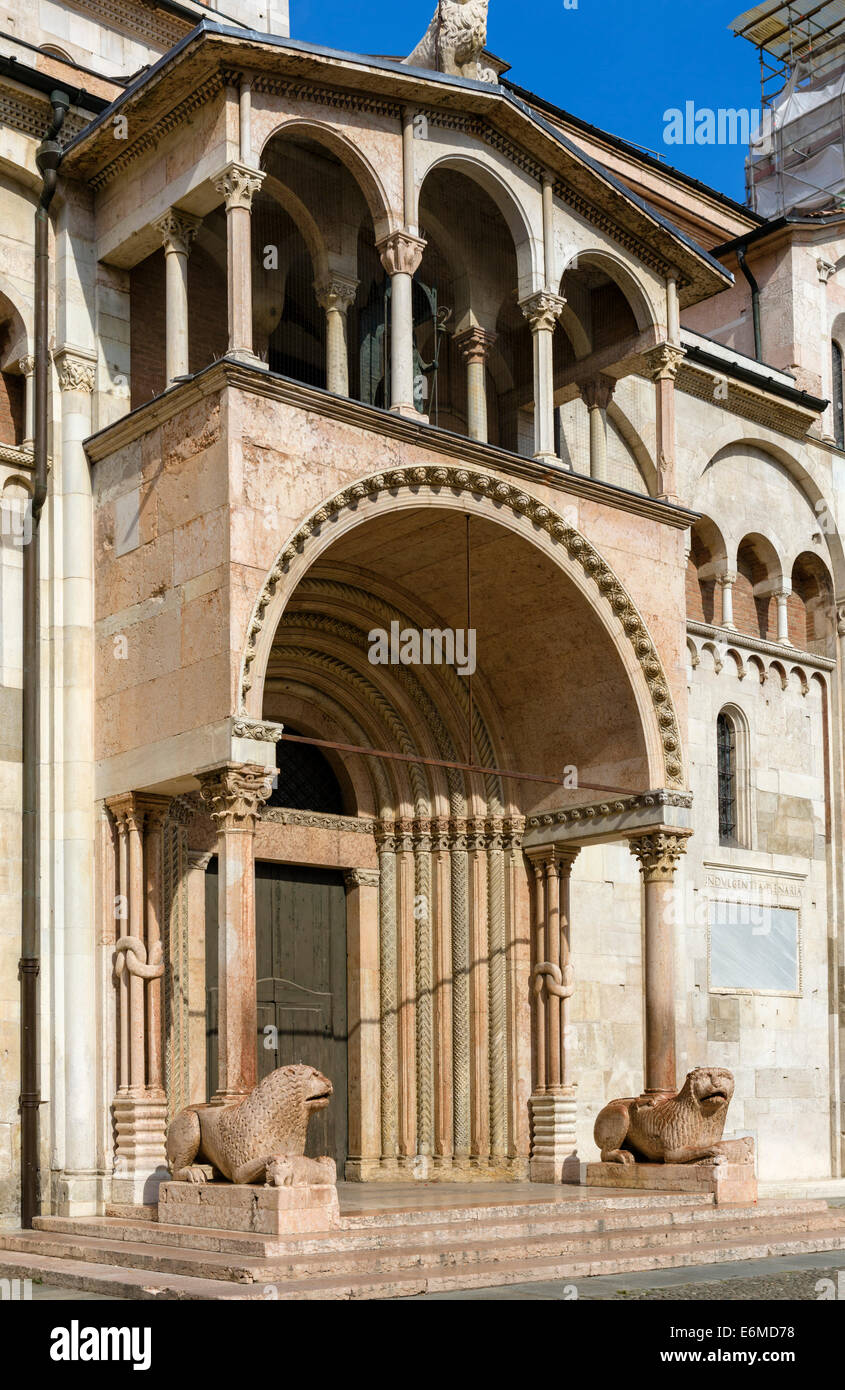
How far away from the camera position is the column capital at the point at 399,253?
52.0 ft

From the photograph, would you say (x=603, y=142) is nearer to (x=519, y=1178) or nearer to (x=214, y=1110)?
(x=519, y=1178)

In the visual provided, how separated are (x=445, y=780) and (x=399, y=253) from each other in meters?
5.44

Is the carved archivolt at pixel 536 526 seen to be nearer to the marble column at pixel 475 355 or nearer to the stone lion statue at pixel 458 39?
the marble column at pixel 475 355

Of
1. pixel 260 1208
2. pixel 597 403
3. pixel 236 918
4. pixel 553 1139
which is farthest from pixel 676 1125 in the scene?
pixel 597 403

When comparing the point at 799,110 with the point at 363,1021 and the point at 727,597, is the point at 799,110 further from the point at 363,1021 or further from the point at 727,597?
the point at 363,1021

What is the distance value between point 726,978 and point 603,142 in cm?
1231

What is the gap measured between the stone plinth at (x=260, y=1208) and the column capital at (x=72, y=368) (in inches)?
273

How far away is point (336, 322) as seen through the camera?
650 inches

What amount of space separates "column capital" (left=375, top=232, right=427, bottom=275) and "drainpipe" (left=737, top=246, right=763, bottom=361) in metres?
9.47

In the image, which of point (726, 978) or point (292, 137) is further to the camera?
point (726, 978)

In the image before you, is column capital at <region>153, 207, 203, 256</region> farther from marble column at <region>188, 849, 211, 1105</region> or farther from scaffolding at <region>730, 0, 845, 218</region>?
scaffolding at <region>730, 0, 845, 218</region>

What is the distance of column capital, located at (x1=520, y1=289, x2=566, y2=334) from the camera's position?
55.4 feet
